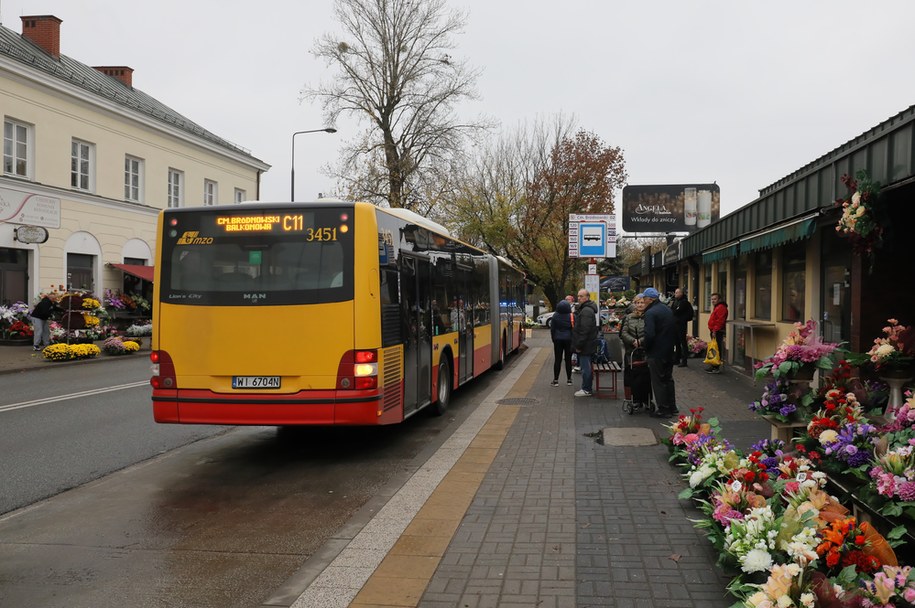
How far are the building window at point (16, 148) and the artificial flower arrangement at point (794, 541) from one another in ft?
84.0

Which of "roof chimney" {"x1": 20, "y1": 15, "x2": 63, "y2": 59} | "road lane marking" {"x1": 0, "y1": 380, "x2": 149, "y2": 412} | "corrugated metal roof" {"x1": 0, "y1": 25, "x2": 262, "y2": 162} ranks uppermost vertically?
"roof chimney" {"x1": 20, "y1": 15, "x2": 63, "y2": 59}

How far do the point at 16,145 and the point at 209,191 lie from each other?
12.8 metres

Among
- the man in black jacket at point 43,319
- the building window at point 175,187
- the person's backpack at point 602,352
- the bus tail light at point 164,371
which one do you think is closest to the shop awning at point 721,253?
the person's backpack at point 602,352

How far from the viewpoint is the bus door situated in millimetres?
8461

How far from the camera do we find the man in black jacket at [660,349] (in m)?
9.12

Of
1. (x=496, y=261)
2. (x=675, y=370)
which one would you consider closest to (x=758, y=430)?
(x=675, y=370)

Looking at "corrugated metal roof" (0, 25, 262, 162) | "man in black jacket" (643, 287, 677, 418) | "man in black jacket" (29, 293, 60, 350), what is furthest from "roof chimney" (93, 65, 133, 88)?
Result: "man in black jacket" (643, 287, 677, 418)

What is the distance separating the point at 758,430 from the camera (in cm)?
827

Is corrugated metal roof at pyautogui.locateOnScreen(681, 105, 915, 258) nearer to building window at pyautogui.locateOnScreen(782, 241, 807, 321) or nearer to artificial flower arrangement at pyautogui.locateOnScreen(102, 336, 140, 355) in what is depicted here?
building window at pyautogui.locateOnScreen(782, 241, 807, 321)

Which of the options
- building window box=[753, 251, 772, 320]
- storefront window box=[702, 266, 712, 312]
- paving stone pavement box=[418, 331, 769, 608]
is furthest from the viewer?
storefront window box=[702, 266, 712, 312]

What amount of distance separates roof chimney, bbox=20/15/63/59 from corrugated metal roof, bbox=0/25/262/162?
44 cm

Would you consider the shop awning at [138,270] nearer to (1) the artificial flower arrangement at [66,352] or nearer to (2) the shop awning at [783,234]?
(1) the artificial flower arrangement at [66,352]

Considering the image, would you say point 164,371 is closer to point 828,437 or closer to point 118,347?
point 828,437

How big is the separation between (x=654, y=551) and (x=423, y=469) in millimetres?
2986
